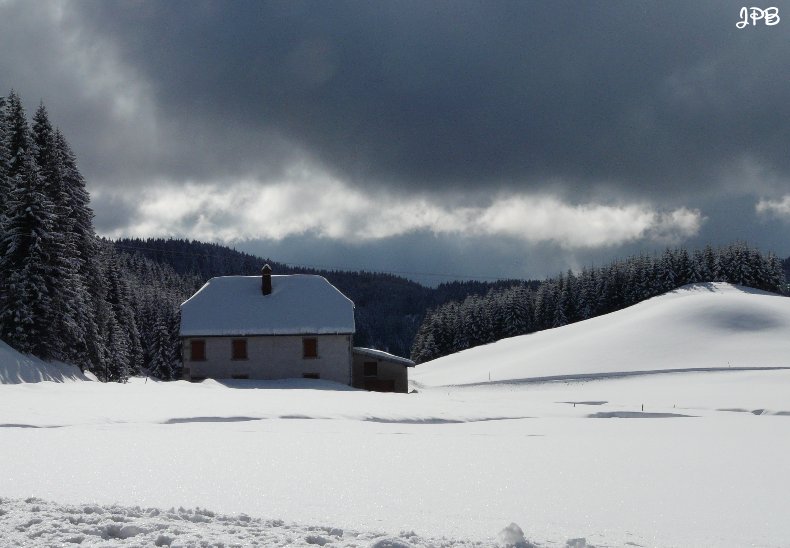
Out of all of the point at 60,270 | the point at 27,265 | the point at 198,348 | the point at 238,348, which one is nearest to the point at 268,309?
the point at 238,348

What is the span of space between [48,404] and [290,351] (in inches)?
961

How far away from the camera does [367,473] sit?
1066cm

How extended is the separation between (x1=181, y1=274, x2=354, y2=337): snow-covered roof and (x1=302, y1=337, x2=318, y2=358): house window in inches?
23.8

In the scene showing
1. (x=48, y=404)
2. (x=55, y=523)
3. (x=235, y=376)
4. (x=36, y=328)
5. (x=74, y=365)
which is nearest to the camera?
(x=55, y=523)

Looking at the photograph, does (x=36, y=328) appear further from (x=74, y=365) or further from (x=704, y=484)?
(x=704, y=484)

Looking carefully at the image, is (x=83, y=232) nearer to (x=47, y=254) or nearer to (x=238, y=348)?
(x=47, y=254)

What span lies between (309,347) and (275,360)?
2.47 m

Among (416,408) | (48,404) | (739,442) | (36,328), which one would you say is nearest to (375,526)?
(739,442)

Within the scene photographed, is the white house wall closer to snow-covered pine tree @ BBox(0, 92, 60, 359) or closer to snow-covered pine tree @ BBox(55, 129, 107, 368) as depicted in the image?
snow-covered pine tree @ BBox(55, 129, 107, 368)

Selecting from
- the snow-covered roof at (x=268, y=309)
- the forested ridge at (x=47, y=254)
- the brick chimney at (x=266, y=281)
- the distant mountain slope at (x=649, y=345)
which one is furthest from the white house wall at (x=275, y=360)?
the distant mountain slope at (x=649, y=345)

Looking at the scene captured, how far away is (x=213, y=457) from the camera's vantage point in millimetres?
11648

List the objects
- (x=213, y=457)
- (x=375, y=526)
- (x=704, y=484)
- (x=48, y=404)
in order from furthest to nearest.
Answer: (x=48, y=404) < (x=213, y=457) < (x=704, y=484) < (x=375, y=526)

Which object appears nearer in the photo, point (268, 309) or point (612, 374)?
point (268, 309)

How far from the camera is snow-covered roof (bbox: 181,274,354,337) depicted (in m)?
44.3
